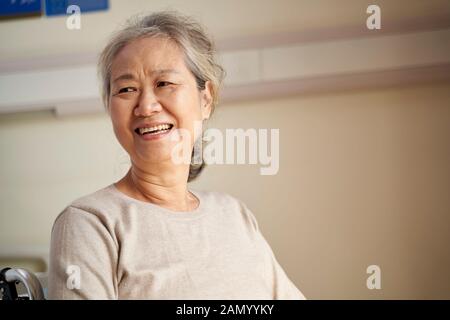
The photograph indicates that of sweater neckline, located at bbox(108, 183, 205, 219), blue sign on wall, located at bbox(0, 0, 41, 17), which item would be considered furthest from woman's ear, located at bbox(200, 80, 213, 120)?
blue sign on wall, located at bbox(0, 0, 41, 17)

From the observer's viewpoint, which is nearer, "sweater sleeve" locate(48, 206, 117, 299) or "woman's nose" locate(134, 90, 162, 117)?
"sweater sleeve" locate(48, 206, 117, 299)

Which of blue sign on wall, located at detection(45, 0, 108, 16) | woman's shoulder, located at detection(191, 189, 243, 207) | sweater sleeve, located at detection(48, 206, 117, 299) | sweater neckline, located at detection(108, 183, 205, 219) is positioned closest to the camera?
sweater sleeve, located at detection(48, 206, 117, 299)

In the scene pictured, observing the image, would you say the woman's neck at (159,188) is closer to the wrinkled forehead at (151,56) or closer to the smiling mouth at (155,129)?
the smiling mouth at (155,129)

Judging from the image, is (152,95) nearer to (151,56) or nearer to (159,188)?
(151,56)

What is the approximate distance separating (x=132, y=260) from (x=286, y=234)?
1.30 feet

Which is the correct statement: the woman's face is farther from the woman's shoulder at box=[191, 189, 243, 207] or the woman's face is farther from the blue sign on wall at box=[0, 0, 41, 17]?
the blue sign on wall at box=[0, 0, 41, 17]

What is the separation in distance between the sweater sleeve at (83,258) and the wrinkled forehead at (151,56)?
31 centimetres

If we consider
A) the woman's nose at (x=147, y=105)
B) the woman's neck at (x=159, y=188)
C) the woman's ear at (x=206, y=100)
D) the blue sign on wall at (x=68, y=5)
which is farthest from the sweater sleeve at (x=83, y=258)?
the blue sign on wall at (x=68, y=5)

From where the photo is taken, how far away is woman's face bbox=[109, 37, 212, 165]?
1.32 metres

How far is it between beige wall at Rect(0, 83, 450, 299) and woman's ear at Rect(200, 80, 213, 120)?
0.08m

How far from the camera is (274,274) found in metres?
1.42

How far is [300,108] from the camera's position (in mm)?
1492

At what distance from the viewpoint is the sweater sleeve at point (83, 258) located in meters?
1.20

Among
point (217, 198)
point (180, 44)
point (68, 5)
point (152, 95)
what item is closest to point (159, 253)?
point (217, 198)
